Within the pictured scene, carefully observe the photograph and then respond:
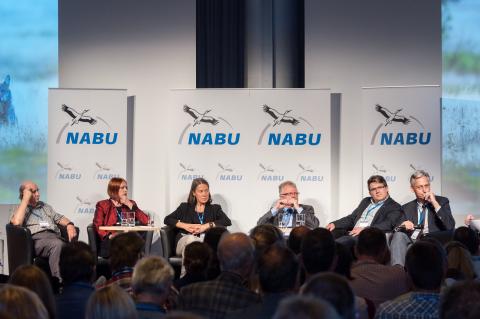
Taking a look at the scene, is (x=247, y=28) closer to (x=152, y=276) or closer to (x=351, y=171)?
(x=351, y=171)

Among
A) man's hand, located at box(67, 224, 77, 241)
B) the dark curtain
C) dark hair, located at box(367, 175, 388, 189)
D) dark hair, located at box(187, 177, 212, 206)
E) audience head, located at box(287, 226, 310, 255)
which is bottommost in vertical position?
man's hand, located at box(67, 224, 77, 241)

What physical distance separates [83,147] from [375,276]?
5388 millimetres

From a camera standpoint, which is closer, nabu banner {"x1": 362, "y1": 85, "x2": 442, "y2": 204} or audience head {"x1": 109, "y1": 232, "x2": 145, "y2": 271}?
audience head {"x1": 109, "y1": 232, "x2": 145, "y2": 271}

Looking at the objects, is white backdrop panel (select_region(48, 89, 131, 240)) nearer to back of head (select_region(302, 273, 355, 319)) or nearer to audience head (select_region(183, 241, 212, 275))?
audience head (select_region(183, 241, 212, 275))

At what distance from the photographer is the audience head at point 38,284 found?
368cm

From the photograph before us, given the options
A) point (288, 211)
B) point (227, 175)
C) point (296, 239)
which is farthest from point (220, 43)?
point (296, 239)

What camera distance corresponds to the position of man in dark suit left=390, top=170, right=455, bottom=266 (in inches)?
331

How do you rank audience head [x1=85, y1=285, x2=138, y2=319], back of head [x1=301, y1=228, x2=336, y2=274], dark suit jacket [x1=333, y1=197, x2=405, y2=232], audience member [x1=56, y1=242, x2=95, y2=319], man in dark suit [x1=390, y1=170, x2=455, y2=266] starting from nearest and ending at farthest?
audience head [x1=85, y1=285, x2=138, y2=319] < audience member [x1=56, y1=242, x2=95, y2=319] < back of head [x1=301, y1=228, x2=336, y2=274] < man in dark suit [x1=390, y1=170, x2=455, y2=266] < dark suit jacket [x1=333, y1=197, x2=405, y2=232]

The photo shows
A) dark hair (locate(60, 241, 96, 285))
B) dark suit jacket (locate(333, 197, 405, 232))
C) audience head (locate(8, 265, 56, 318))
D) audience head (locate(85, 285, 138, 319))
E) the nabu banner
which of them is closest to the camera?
audience head (locate(85, 285, 138, 319))

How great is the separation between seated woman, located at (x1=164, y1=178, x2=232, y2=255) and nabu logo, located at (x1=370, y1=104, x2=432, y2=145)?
1759 mm

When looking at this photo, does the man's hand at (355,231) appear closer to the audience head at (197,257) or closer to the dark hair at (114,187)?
the dark hair at (114,187)

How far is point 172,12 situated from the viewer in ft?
33.4

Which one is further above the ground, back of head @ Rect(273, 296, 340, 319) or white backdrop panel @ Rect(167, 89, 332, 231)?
white backdrop panel @ Rect(167, 89, 332, 231)

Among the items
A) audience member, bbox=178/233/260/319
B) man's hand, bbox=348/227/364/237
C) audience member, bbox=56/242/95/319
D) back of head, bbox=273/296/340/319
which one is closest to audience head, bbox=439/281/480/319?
back of head, bbox=273/296/340/319
